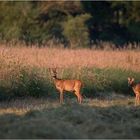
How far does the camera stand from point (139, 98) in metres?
20.4

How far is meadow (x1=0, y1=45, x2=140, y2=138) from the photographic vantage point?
1328cm

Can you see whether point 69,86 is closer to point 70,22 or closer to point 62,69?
point 62,69

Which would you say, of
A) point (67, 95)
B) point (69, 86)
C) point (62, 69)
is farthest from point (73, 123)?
point (62, 69)

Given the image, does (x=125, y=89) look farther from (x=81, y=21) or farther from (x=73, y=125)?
(x=81, y=21)

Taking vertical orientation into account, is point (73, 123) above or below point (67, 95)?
above

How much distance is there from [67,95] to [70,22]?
74.3 ft

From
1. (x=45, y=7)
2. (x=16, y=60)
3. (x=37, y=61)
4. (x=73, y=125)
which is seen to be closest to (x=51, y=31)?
(x=45, y=7)

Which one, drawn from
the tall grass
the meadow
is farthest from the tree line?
the meadow

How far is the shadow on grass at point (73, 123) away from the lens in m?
12.7

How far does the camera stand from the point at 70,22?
43.5 meters

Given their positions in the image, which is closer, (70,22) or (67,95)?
(67,95)

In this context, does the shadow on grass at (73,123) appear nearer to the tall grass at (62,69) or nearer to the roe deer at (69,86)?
the roe deer at (69,86)

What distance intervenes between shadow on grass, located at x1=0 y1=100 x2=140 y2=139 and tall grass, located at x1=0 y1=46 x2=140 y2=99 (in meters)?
3.95

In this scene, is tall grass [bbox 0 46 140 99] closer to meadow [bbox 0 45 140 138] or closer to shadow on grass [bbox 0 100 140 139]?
meadow [bbox 0 45 140 138]
